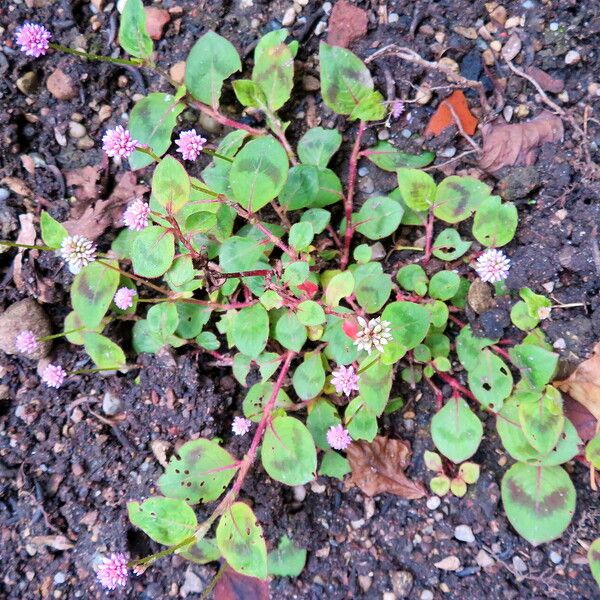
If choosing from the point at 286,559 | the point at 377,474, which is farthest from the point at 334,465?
the point at 286,559

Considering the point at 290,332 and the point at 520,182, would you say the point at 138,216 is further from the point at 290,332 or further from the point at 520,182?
the point at 520,182

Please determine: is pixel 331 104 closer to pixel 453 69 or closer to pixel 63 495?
pixel 453 69

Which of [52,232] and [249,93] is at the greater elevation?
[249,93]

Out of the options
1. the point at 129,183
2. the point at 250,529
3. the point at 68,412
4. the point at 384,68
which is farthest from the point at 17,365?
the point at 384,68

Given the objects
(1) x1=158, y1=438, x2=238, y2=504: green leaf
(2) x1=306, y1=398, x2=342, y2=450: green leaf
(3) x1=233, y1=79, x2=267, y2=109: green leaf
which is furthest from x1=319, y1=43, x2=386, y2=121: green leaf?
(1) x1=158, y1=438, x2=238, y2=504: green leaf

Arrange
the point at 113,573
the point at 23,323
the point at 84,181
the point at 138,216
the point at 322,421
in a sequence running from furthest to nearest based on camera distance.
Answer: the point at 84,181 < the point at 23,323 < the point at 322,421 < the point at 138,216 < the point at 113,573

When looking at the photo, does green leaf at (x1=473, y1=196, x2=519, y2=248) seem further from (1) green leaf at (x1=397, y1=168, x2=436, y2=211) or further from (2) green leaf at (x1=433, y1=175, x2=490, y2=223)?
(1) green leaf at (x1=397, y1=168, x2=436, y2=211)
